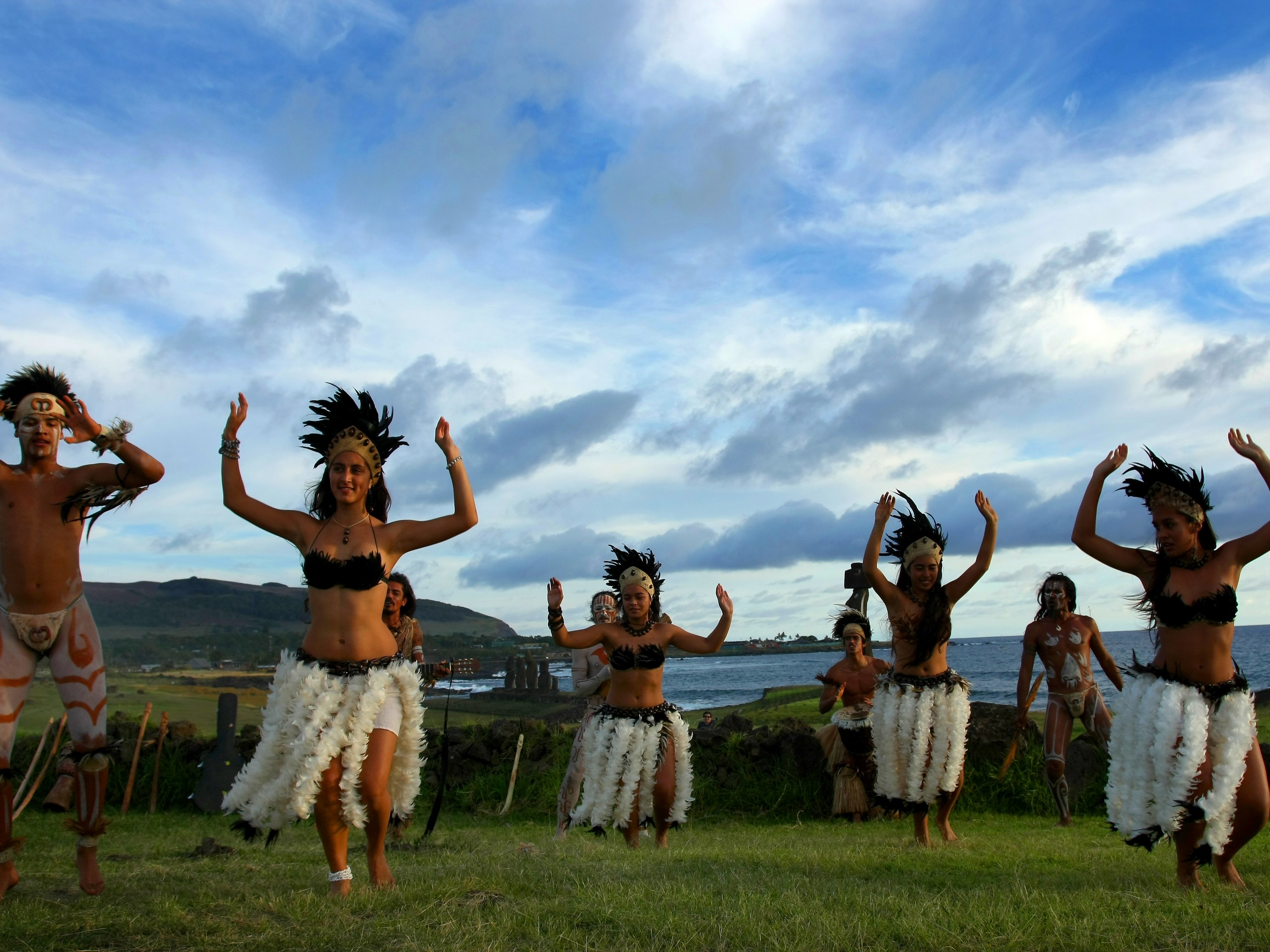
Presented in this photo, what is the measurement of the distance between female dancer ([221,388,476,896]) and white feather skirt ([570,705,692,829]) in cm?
188

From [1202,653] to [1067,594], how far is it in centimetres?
404

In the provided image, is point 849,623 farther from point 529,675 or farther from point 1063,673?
point 529,675

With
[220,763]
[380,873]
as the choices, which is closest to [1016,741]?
[380,873]

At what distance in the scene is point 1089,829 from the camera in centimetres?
858

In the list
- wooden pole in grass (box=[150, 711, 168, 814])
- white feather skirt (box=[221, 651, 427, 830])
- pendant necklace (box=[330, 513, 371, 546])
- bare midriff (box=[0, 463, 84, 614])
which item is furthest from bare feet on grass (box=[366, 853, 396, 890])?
wooden pole in grass (box=[150, 711, 168, 814])

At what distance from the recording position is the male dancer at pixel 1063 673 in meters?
8.83

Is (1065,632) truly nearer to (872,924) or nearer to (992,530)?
(992,530)

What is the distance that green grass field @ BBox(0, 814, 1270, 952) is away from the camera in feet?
12.8

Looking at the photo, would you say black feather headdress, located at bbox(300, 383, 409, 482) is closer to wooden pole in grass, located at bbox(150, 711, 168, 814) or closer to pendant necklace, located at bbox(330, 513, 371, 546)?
pendant necklace, located at bbox(330, 513, 371, 546)

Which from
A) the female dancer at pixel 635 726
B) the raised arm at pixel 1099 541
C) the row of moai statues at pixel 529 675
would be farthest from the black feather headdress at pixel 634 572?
the row of moai statues at pixel 529 675

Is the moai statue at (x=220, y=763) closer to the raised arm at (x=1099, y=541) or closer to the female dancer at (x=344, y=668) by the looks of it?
the female dancer at (x=344, y=668)

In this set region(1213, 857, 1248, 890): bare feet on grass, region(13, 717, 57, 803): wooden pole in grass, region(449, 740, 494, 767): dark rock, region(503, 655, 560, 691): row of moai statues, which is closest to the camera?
region(1213, 857, 1248, 890): bare feet on grass

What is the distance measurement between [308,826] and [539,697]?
9166 millimetres

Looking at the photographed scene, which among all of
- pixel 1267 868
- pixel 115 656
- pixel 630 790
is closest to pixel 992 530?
pixel 1267 868
